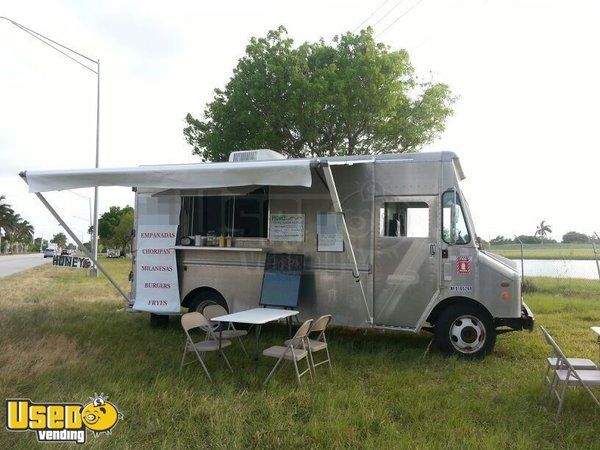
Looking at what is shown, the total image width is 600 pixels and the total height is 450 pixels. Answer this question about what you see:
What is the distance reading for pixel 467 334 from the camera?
6.20m

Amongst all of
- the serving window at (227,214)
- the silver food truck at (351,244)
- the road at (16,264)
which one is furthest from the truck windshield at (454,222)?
the road at (16,264)

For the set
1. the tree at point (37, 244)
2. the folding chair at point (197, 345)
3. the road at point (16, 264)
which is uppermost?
the folding chair at point (197, 345)

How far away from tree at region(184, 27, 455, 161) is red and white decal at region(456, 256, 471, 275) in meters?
9.24

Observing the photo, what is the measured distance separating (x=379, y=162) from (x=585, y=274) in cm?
988

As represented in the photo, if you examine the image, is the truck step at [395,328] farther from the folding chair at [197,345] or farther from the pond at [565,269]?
the pond at [565,269]

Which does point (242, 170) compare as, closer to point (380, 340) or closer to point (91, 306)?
point (380, 340)

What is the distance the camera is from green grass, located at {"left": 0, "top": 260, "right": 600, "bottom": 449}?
388cm

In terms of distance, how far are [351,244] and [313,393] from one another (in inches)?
93.9

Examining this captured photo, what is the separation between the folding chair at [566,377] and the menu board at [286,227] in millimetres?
3524

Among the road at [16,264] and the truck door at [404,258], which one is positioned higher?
the truck door at [404,258]

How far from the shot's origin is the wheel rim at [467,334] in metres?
6.15

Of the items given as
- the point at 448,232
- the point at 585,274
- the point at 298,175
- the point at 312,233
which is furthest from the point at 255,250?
the point at 585,274

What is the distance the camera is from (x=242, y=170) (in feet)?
18.6

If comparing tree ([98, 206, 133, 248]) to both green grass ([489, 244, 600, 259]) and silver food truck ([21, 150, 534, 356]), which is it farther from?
silver food truck ([21, 150, 534, 356])
